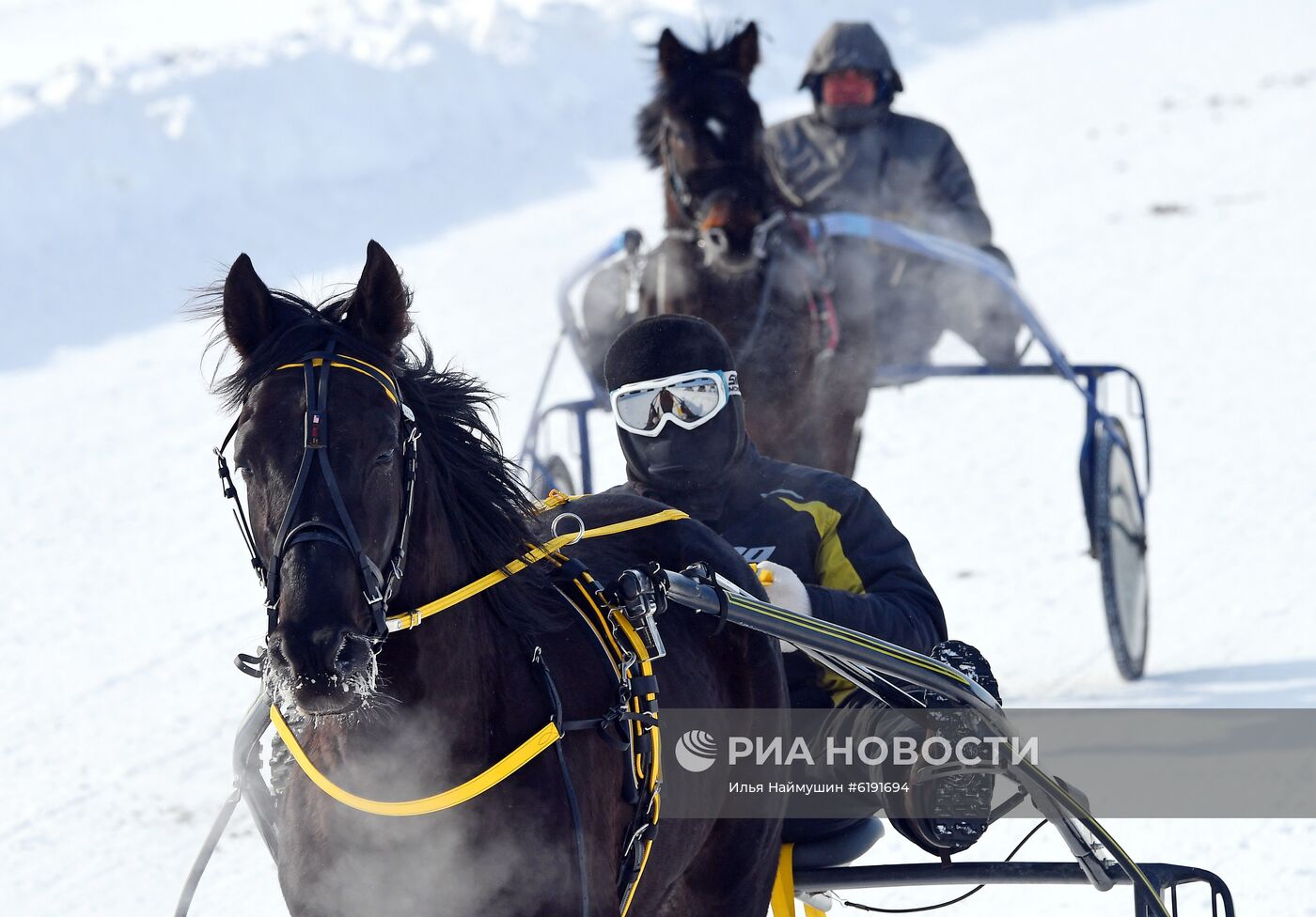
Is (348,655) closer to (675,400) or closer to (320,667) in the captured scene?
(320,667)

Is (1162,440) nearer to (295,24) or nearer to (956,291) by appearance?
(956,291)

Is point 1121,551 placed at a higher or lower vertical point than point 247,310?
lower

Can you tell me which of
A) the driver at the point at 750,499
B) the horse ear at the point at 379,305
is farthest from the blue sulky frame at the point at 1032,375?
the horse ear at the point at 379,305

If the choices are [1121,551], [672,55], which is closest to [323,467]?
[672,55]

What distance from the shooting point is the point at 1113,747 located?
5434 mm

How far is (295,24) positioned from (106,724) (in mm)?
12865

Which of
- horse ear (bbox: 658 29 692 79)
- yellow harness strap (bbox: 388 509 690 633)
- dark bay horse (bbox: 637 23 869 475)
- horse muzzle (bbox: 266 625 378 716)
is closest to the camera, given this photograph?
horse muzzle (bbox: 266 625 378 716)

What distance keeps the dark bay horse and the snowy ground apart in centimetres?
139

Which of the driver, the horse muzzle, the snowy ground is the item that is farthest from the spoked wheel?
the horse muzzle

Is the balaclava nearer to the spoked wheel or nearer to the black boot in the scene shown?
A: the black boot

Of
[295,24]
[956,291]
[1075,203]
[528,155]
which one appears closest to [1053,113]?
[1075,203]

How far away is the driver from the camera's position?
3.34 m

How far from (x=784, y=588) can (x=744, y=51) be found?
10.3 ft

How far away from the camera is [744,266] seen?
5340 mm
